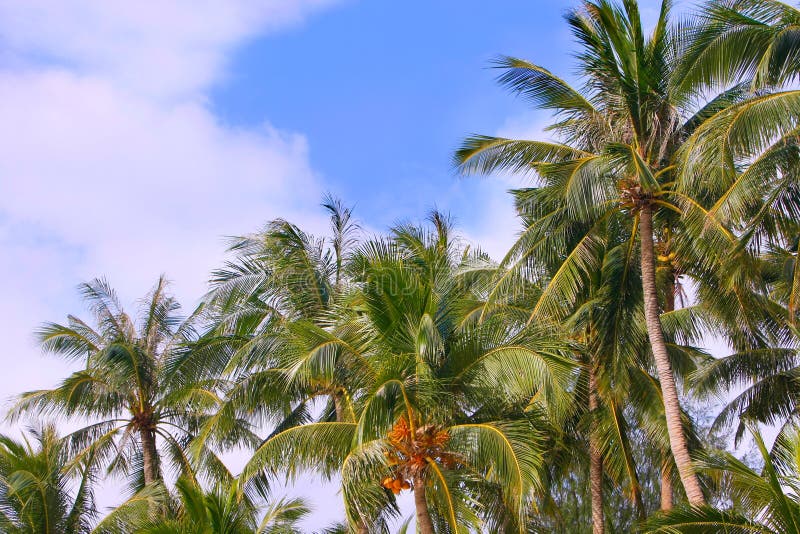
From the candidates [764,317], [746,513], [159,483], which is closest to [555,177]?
[764,317]

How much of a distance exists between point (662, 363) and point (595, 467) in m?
3.51

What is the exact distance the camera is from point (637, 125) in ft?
53.6

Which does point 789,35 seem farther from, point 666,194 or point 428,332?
point 428,332

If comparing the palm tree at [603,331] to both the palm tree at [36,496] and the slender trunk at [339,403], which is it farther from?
the palm tree at [36,496]

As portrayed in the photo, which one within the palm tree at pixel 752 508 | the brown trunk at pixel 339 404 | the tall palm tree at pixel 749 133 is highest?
the tall palm tree at pixel 749 133

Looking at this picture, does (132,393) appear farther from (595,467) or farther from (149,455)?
(595,467)

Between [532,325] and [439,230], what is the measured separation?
742 centimetres

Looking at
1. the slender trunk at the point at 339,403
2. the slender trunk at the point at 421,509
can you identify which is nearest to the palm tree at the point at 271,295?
the slender trunk at the point at 339,403

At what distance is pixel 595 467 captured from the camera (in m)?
18.3

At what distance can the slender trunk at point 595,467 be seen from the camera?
17.8 metres

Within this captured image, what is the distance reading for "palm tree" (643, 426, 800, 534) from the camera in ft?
35.3

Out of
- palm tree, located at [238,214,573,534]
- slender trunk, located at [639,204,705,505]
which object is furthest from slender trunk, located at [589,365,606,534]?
palm tree, located at [238,214,573,534]

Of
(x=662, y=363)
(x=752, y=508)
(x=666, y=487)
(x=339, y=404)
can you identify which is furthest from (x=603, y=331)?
(x=752, y=508)

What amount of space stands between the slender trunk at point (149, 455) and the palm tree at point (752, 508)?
11.4 m
